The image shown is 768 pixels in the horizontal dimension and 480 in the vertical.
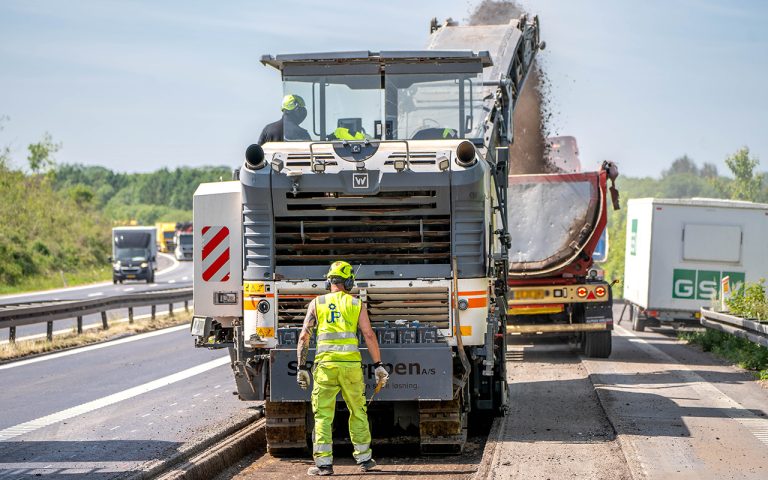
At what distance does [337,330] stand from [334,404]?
0.67 m

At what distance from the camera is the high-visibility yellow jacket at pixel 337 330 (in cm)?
1063

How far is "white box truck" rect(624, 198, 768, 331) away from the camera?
82.1 ft

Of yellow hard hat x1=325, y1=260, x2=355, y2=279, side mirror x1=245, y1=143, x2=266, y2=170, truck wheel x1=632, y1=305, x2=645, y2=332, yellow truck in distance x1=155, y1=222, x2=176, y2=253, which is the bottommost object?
yellow truck in distance x1=155, y1=222, x2=176, y2=253

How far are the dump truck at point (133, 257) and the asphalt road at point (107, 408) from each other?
38.4m

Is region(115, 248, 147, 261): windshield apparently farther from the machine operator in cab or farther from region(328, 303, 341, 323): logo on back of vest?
region(328, 303, 341, 323): logo on back of vest

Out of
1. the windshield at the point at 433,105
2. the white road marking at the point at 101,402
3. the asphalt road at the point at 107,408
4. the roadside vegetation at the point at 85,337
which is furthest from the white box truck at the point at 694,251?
the windshield at the point at 433,105

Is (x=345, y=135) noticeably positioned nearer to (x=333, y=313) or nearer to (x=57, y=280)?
(x=333, y=313)

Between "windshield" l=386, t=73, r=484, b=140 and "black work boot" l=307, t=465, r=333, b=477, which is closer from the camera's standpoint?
"black work boot" l=307, t=465, r=333, b=477

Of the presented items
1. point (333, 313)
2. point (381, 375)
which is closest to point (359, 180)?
point (333, 313)

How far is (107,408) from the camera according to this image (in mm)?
14648

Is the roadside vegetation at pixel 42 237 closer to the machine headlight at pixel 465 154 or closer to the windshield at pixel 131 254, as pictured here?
the windshield at pixel 131 254

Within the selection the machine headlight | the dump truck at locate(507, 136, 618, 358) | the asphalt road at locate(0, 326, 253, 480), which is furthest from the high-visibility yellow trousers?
the dump truck at locate(507, 136, 618, 358)

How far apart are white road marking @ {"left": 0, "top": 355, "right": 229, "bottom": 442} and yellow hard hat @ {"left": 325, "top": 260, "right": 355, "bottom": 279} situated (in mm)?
4103

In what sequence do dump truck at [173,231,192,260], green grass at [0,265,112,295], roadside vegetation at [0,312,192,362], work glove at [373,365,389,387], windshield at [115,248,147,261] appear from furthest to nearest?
dump truck at [173,231,192,260], windshield at [115,248,147,261], green grass at [0,265,112,295], roadside vegetation at [0,312,192,362], work glove at [373,365,389,387]
